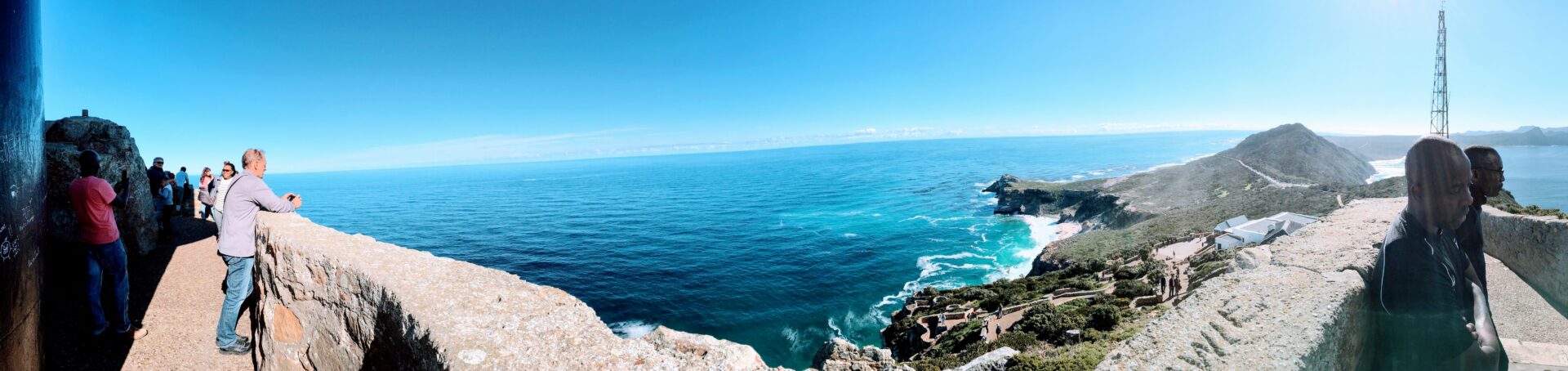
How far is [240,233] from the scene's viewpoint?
4.96m

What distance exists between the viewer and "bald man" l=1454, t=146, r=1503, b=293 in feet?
10.6

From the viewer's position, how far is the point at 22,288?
6.29 feet

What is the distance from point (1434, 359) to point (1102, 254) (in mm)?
40618

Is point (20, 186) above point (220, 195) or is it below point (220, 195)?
above

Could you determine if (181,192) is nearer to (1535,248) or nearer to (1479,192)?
(1479,192)

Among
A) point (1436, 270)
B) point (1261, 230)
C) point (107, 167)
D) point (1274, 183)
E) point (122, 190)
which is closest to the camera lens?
point (1436, 270)

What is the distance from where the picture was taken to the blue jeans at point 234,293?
500 cm

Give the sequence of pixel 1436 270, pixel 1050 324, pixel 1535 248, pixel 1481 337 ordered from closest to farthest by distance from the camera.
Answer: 1. pixel 1436 270
2. pixel 1481 337
3. pixel 1535 248
4. pixel 1050 324

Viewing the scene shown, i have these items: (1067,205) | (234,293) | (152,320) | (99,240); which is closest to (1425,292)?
(234,293)

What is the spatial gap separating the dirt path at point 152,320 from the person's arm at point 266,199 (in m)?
1.35

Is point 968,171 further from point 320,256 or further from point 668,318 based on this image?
point 320,256

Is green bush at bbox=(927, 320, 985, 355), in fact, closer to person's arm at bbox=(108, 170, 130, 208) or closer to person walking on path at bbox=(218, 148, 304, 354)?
person walking on path at bbox=(218, 148, 304, 354)

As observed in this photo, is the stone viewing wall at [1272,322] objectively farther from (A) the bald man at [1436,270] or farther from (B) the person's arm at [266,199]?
(B) the person's arm at [266,199]

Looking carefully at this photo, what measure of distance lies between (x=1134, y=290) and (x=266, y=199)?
26.8m
